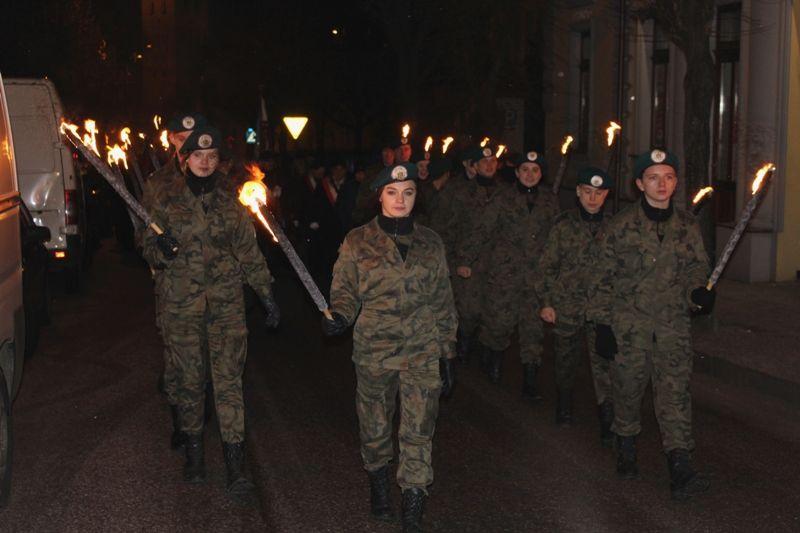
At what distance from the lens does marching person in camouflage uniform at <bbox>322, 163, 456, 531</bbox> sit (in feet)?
20.6

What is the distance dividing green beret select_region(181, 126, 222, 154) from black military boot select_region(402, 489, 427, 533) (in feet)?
7.29

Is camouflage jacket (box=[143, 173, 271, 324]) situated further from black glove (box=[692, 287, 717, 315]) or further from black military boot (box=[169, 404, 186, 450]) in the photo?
black glove (box=[692, 287, 717, 315])

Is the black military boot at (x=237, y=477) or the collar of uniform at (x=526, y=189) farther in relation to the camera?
the collar of uniform at (x=526, y=189)

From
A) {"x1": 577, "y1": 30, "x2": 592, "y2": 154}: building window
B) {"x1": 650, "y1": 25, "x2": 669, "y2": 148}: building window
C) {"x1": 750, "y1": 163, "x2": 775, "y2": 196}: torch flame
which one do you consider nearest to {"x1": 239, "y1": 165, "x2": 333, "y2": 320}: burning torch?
{"x1": 750, "y1": 163, "x2": 775, "y2": 196}: torch flame

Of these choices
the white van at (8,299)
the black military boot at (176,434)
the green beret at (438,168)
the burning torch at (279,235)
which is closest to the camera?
the burning torch at (279,235)

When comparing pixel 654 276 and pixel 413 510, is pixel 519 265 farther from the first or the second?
pixel 413 510

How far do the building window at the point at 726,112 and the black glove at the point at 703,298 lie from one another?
1081cm

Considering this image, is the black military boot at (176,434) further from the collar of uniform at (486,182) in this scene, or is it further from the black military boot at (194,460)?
the collar of uniform at (486,182)

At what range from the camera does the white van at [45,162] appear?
14.5 meters

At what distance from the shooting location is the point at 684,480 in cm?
695

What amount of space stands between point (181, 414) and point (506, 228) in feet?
12.7

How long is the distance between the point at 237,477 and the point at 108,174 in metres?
1.83

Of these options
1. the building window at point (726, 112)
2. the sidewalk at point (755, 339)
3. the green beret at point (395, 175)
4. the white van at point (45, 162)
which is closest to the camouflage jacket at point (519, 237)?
the sidewalk at point (755, 339)

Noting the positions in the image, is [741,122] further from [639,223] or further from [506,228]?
[639,223]
